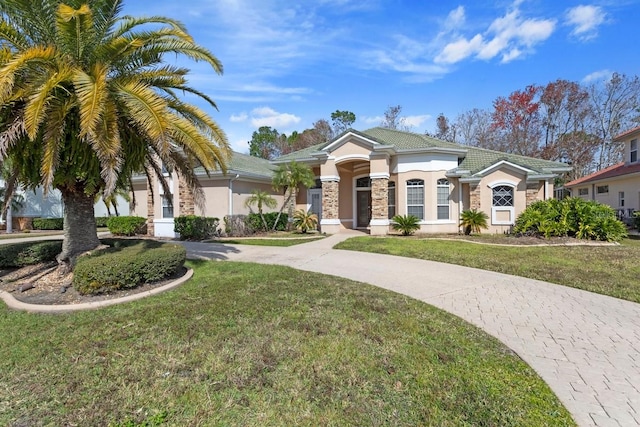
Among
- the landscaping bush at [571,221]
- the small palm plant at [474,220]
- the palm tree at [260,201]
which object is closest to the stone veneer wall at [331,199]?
the palm tree at [260,201]

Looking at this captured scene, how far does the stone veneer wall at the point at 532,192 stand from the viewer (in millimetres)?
16716

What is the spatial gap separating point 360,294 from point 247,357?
3.17 meters

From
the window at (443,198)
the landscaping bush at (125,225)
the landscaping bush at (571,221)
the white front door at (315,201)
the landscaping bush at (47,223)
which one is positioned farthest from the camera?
the landscaping bush at (47,223)

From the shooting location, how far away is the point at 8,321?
5.48m

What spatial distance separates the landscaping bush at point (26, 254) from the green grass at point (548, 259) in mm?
9059

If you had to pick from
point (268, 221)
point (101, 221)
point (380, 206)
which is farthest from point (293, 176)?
point (101, 221)

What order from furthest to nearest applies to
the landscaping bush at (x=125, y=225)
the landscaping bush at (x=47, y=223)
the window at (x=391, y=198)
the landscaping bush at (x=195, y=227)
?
the landscaping bush at (x=47, y=223), the landscaping bush at (x=125, y=225), the window at (x=391, y=198), the landscaping bush at (x=195, y=227)

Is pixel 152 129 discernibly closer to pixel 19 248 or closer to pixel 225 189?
pixel 19 248

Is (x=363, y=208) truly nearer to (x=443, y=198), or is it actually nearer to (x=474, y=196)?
(x=443, y=198)

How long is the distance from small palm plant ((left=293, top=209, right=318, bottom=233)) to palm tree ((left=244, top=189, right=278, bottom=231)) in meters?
1.73

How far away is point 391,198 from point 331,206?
3413 mm

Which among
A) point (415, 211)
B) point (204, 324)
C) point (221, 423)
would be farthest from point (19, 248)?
point (415, 211)

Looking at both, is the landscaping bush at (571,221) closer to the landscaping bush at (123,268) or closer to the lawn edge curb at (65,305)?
the landscaping bush at (123,268)

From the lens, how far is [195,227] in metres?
17.1
